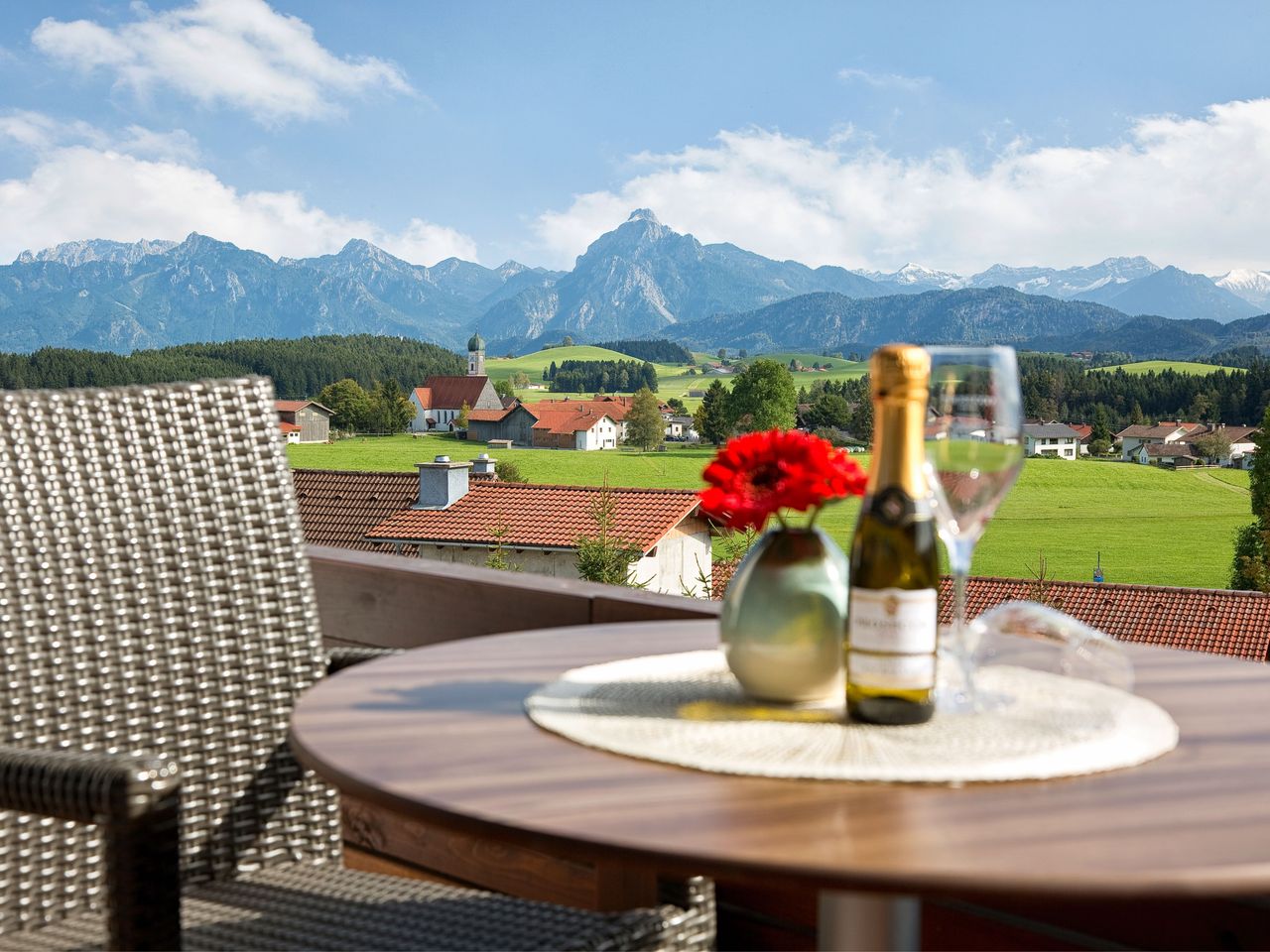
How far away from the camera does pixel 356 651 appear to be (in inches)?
56.2

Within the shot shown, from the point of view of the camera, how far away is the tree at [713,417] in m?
48.8

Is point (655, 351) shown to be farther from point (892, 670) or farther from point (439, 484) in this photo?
point (892, 670)

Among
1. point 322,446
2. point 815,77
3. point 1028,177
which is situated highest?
point 815,77

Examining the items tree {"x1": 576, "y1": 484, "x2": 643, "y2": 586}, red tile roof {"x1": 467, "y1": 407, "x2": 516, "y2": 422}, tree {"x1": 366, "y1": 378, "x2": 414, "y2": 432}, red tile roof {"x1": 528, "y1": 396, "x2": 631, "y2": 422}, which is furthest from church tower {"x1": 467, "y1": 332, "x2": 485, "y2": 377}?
Result: tree {"x1": 576, "y1": 484, "x2": 643, "y2": 586}

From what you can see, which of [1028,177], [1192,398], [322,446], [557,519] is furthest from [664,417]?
[1028,177]

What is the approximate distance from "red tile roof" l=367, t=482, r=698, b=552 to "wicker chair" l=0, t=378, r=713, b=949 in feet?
42.2

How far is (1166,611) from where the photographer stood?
15.8 metres

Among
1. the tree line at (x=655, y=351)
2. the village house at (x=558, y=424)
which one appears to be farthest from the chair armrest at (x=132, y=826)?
the tree line at (x=655, y=351)

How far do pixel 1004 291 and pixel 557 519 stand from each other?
10585 cm

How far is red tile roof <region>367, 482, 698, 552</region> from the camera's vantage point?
586 inches

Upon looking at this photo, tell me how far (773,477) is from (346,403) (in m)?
51.6

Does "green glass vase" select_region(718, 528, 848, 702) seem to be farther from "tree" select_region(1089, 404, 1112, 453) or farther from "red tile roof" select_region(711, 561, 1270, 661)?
"tree" select_region(1089, 404, 1112, 453)

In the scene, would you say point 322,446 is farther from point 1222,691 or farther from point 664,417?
point 1222,691

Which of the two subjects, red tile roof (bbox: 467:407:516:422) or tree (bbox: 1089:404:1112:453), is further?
red tile roof (bbox: 467:407:516:422)
